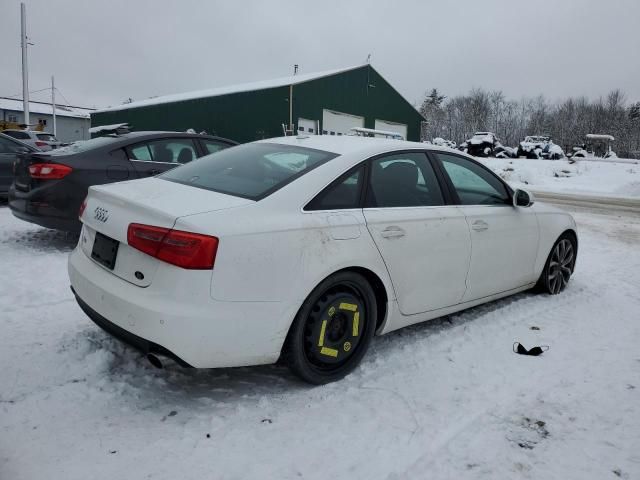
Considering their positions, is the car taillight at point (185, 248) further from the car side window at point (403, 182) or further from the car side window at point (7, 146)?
the car side window at point (7, 146)

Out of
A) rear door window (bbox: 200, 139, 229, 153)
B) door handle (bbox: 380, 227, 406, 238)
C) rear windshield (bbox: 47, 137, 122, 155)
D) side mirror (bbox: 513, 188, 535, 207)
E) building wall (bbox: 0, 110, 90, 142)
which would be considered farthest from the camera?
building wall (bbox: 0, 110, 90, 142)

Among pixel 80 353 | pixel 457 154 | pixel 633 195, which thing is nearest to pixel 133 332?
pixel 80 353

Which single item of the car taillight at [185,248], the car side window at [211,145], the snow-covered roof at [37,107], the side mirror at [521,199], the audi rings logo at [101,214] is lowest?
the car taillight at [185,248]

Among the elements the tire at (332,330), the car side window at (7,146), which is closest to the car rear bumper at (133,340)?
the tire at (332,330)

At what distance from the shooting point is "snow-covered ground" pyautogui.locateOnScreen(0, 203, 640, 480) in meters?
2.20

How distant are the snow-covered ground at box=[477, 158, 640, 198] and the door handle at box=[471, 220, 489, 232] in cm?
1572

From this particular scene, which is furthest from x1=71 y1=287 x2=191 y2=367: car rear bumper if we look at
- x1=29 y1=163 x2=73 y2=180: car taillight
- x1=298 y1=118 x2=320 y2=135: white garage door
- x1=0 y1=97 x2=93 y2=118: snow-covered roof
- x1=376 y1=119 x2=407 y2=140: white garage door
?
x1=0 y1=97 x2=93 y2=118: snow-covered roof

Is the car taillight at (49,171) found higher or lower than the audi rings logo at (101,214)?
A: higher

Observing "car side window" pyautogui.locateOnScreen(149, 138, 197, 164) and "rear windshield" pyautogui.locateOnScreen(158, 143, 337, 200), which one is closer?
"rear windshield" pyautogui.locateOnScreen(158, 143, 337, 200)

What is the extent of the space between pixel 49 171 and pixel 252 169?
11.2ft

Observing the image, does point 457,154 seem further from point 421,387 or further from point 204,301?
point 204,301

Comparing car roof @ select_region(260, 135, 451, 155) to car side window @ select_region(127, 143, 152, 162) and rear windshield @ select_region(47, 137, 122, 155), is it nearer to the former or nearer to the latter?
car side window @ select_region(127, 143, 152, 162)

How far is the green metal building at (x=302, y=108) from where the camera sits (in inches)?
1052

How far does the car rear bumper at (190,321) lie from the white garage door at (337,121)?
25.8 meters
